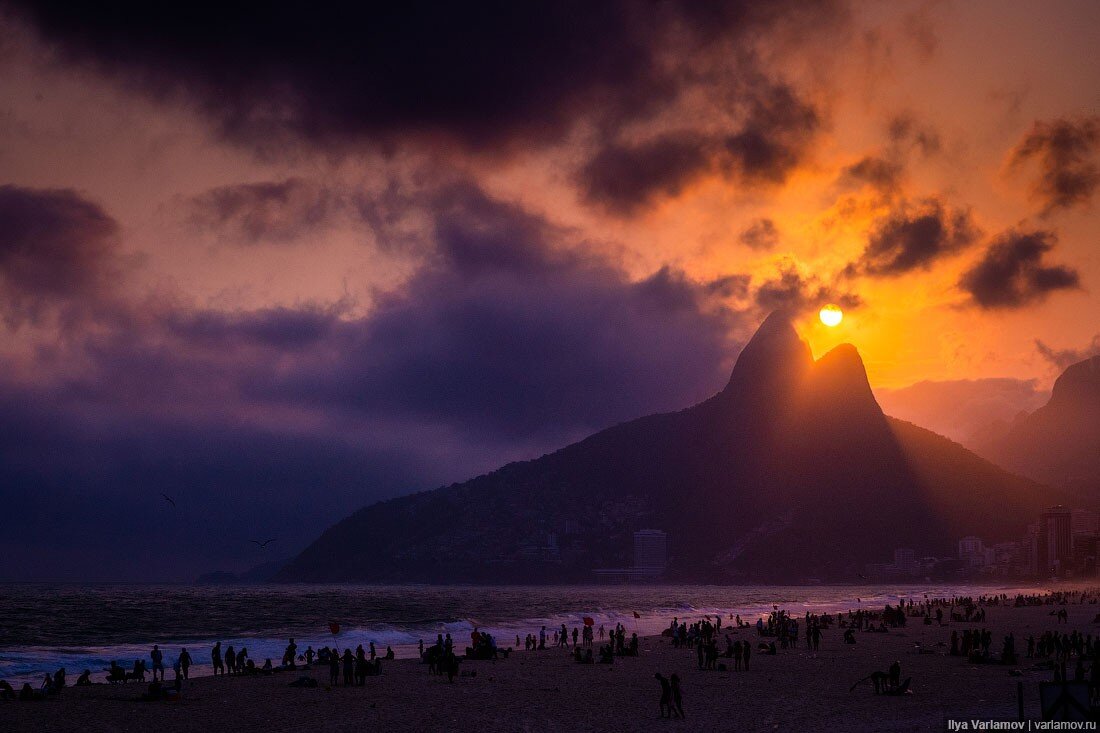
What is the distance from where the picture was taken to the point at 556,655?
53938mm

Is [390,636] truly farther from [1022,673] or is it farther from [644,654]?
[1022,673]

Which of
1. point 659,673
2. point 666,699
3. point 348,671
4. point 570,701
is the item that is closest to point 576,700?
point 570,701

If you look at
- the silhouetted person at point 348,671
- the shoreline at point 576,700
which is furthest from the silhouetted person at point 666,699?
the silhouetted person at point 348,671

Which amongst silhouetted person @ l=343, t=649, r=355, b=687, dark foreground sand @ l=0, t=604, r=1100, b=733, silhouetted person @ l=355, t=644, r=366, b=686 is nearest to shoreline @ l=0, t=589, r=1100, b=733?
dark foreground sand @ l=0, t=604, r=1100, b=733

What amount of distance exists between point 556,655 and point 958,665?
2345cm

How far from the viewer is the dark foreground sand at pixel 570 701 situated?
27266mm

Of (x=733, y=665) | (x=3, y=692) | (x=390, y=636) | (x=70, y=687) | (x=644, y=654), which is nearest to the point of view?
(x=3, y=692)

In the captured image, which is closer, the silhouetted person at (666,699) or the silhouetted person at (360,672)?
the silhouetted person at (666,699)

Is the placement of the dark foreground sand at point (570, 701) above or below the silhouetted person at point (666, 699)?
below

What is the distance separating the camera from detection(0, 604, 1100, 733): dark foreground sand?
2727cm

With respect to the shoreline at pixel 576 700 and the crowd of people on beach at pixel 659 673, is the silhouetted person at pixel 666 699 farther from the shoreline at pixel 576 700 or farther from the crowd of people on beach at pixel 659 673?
the shoreline at pixel 576 700

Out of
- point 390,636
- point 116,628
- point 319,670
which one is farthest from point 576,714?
point 116,628

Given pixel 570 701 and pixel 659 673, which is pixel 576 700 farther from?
pixel 659 673

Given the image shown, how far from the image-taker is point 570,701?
32812mm
